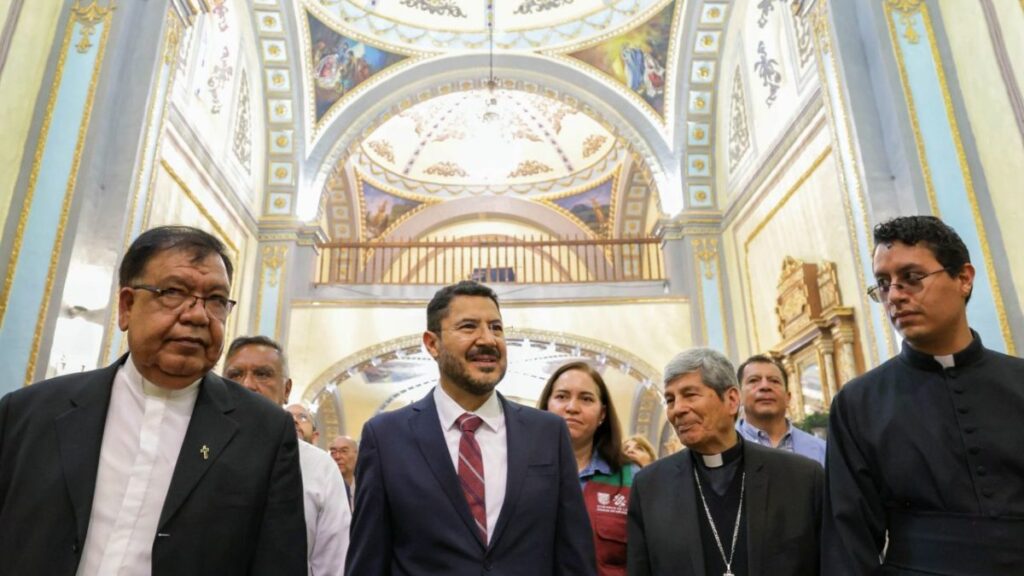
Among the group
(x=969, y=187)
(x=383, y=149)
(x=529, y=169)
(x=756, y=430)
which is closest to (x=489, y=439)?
(x=756, y=430)

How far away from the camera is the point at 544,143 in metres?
18.5

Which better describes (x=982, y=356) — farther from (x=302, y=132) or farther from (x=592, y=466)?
(x=302, y=132)

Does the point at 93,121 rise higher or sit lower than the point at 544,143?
lower

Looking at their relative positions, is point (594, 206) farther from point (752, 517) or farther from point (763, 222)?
point (752, 517)

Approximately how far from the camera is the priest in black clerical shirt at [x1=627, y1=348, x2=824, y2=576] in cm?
212

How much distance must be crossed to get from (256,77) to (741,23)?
25.7ft

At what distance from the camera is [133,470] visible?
1.46 meters

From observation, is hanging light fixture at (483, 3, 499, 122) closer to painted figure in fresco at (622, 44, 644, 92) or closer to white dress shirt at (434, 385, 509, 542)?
painted figure in fresco at (622, 44, 644, 92)

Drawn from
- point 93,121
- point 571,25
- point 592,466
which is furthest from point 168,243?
point 571,25

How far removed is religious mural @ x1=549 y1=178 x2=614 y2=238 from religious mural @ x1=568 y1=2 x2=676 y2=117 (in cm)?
564

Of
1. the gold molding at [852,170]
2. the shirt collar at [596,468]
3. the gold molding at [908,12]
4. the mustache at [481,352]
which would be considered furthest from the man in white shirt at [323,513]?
the gold molding at [908,12]

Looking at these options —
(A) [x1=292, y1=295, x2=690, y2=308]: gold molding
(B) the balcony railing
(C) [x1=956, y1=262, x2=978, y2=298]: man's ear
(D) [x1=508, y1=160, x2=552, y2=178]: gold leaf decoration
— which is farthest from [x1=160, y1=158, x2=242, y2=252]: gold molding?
(D) [x1=508, y1=160, x2=552, y2=178]: gold leaf decoration

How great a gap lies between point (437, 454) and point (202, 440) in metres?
0.68

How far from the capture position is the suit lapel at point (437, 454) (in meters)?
1.91
